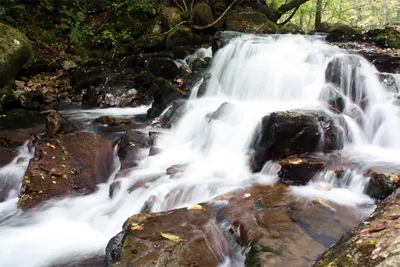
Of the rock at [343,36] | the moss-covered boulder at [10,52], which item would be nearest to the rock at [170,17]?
the moss-covered boulder at [10,52]

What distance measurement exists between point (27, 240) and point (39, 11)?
1207cm

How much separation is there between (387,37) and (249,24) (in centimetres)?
550

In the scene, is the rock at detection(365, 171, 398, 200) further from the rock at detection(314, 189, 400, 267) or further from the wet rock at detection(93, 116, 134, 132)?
the wet rock at detection(93, 116, 134, 132)

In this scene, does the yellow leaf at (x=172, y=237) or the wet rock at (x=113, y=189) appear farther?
the wet rock at (x=113, y=189)

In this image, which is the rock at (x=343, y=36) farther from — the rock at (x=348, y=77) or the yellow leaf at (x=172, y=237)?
the yellow leaf at (x=172, y=237)

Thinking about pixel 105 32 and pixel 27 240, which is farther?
pixel 105 32

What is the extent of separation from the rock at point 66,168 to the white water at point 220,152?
0.22 meters

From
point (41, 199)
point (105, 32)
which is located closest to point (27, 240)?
point (41, 199)

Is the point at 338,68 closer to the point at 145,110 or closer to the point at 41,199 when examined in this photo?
the point at 145,110

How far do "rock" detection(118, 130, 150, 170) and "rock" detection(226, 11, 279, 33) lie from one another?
9.01 m

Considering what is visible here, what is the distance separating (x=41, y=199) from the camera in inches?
199

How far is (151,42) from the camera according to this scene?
12891 mm

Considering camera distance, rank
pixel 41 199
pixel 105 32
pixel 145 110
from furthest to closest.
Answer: pixel 105 32, pixel 145 110, pixel 41 199

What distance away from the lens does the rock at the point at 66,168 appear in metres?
5.18
